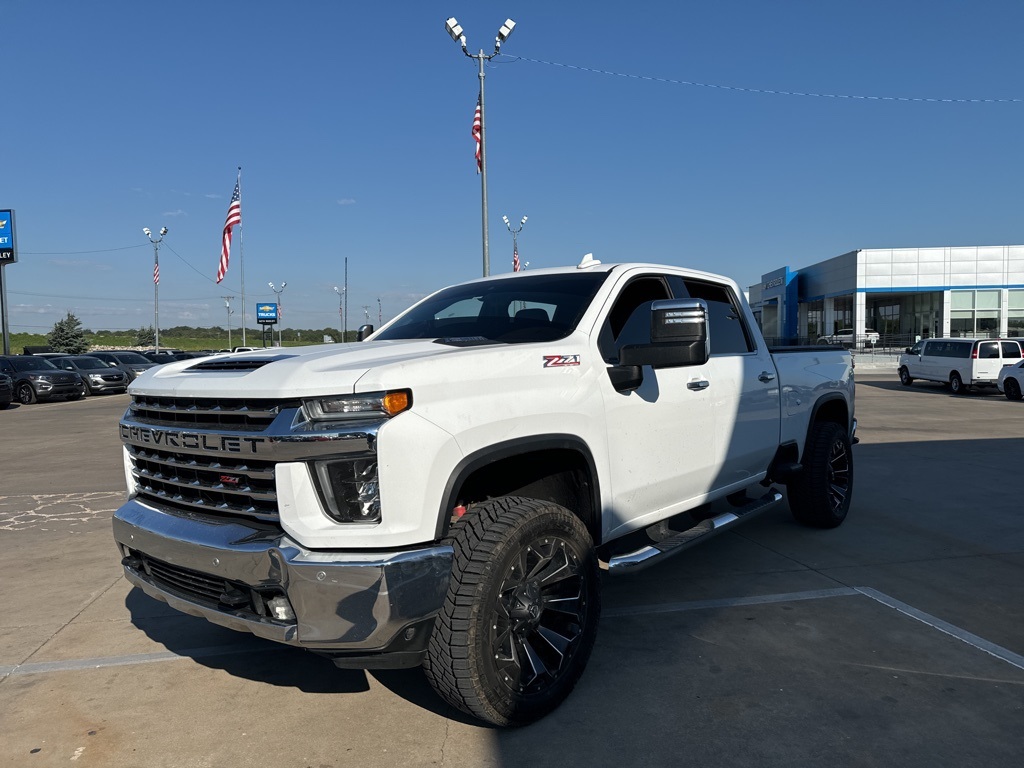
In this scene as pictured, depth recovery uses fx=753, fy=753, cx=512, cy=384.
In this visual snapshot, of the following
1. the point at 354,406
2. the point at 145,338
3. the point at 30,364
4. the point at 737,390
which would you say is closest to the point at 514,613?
the point at 354,406

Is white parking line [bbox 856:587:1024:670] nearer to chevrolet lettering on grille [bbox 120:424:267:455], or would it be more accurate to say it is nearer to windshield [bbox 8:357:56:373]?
chevrolet lettering on grille [bbox 120:424:267:455]

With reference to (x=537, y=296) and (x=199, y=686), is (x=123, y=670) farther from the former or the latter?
(x=537, y=296)

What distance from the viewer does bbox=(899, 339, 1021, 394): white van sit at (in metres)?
21.7

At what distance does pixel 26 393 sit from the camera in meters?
23.8

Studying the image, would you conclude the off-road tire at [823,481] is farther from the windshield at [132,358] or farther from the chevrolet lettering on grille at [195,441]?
the windshield at [132,358]

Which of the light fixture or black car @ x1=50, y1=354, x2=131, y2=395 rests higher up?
the light fixture

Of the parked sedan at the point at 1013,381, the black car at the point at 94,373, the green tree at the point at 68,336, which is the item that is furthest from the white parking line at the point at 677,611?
the green tree at the point at 68,336

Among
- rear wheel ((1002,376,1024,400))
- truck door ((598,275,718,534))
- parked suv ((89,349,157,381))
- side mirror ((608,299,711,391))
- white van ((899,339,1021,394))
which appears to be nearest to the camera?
side mirror ((608,299,711,391))

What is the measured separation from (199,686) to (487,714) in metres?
1.51

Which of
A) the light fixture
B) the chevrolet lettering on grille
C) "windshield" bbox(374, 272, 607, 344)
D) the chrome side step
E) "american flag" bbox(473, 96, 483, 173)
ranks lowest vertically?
the chrome side step

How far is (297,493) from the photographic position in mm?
2633

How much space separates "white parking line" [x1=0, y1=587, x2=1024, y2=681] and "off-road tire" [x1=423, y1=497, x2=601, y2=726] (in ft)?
3.51

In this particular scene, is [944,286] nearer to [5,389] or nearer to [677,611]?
[5,389]

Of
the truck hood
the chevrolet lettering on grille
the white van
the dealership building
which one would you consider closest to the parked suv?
the white van
